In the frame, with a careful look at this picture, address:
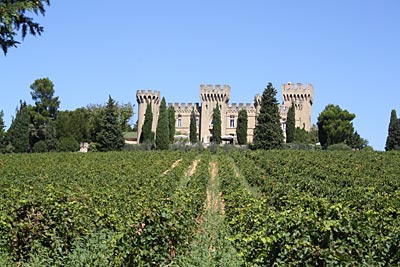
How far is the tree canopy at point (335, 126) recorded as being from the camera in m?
61.5

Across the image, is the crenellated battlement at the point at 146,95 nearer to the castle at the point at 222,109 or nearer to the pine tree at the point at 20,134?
the castle at the point at 222,109

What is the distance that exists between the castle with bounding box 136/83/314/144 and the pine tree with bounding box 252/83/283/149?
15.5 m

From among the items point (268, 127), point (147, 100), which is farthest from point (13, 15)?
point (147, 100)

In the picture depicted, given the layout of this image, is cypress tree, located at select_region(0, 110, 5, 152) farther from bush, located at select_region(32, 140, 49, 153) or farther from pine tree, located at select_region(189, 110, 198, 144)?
pine tree, located at select_region(189, 110, 198, 144)

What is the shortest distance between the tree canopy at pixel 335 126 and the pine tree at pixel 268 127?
12.5 m

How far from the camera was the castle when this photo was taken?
6700 centimetres

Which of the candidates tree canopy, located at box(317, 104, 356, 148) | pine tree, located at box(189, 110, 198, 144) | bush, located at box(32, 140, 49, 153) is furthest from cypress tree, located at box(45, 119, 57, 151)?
tree canopy, located at box(317, 104, 356, 148)

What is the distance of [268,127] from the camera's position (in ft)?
160

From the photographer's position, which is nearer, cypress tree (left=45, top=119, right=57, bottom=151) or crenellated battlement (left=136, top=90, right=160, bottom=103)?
cypress tree (left=45, top=119, right=57, bottom=151)

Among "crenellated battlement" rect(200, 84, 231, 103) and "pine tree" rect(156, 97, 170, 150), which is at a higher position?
"crenellated battlement" rect(200, 84, 231, 103)

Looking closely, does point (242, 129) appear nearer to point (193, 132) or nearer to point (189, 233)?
point (193, 132)

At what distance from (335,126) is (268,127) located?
51.2 ft

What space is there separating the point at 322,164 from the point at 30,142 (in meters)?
39.6

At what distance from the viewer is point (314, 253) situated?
6.26m
